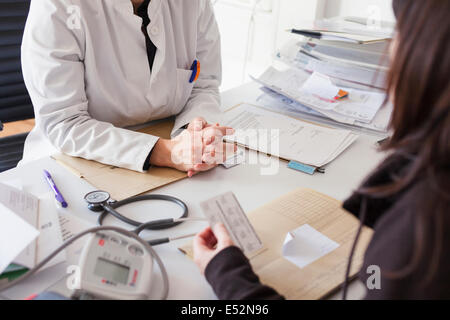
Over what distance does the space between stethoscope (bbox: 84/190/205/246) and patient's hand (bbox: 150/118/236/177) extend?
0.12 m

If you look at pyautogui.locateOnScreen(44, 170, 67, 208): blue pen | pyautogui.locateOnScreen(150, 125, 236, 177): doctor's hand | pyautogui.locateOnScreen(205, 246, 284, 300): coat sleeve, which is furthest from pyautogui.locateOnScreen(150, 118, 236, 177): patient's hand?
pyautogui.locateOnScreen(205, 246, 284, 300): coat sleeve

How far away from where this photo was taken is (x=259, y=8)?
1887 mm

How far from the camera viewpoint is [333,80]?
1423mm

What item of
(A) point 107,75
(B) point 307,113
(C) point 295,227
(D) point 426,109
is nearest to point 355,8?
(B) point 307,113

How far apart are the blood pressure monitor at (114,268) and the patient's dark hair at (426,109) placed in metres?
0.36

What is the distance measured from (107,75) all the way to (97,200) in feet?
1.36

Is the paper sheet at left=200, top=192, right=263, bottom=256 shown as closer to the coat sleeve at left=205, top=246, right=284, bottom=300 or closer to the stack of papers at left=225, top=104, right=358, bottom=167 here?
the coat sleeve at left=205, top=246, right=284, bottom=300

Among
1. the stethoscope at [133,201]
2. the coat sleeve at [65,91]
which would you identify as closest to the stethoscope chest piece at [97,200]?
the stethoscope at [133,201]

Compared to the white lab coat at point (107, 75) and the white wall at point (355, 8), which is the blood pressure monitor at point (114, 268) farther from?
the white wall at point (355, 8)

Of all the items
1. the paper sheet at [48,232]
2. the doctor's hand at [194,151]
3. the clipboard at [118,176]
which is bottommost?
the paper sheet at [48,232]

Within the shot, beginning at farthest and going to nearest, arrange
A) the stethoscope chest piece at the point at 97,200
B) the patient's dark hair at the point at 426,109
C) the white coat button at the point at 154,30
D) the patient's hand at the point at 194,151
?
the white coat button at the point at 154,30, the patient's hand at the point at 194,151, the stethoscope chest piece at the point at 97,200, the patient's dark hair at the point at 426,109

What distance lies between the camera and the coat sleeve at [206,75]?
1.17 meters

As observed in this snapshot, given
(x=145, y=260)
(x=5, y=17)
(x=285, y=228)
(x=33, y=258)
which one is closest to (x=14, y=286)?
(x=33, y=258)
